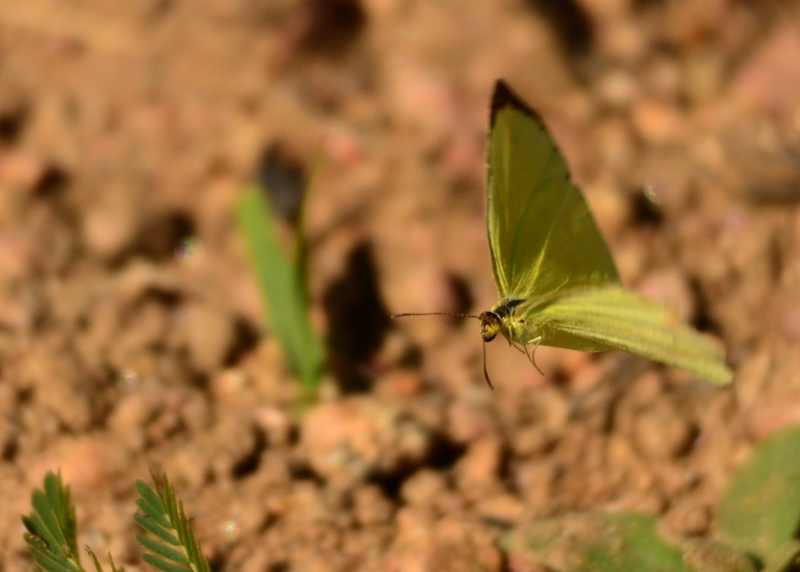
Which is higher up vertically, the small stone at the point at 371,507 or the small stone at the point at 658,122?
the small stone at the point at 658,122

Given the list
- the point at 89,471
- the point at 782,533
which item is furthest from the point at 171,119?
the point at 782,533

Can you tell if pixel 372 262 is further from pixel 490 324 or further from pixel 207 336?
pixel 490 324

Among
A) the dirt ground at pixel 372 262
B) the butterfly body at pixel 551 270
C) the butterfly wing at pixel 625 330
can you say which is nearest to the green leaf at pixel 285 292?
the dirt ground at pixel 372 262

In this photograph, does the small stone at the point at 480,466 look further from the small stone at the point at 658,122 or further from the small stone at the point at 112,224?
the small stone at the point at 658,122

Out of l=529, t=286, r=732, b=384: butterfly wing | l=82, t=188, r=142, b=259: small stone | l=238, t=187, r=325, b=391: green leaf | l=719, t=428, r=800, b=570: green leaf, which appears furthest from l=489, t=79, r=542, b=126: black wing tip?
l=82, t=188, r=142, b=259: small stone

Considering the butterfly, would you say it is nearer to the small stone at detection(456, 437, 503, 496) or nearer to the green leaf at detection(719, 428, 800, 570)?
the green leaf at detection(719, 428, 800, 570)

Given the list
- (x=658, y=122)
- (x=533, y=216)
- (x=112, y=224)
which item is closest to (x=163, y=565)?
(x=533, y=216)
